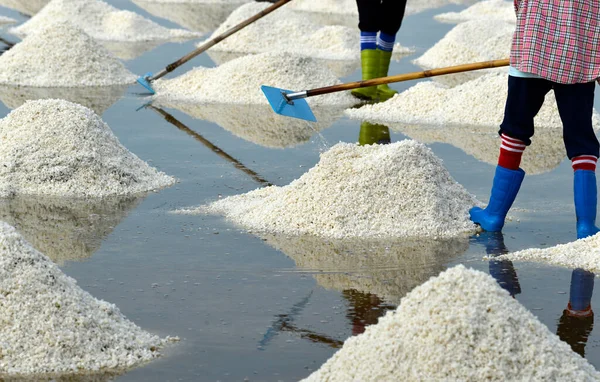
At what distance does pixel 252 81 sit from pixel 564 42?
410 centimetres

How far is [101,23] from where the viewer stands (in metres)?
12.4

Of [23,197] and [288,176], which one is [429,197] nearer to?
[288,176]

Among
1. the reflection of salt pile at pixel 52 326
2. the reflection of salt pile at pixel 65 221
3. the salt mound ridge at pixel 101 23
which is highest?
the reflection of salt pile at pixel 52 326

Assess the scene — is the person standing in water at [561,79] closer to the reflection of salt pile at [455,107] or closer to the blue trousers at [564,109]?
the blue trousers at [564,109]

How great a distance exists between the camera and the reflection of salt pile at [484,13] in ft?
47.6

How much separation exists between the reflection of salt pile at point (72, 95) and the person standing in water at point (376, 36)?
1883 mm

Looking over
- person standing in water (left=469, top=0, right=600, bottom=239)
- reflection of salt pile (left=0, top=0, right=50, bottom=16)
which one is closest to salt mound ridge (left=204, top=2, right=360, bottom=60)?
reflection of salt pile (left=0, top=0, right=50, bottom=16)

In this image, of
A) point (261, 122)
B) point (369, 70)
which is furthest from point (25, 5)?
point (261, 122)

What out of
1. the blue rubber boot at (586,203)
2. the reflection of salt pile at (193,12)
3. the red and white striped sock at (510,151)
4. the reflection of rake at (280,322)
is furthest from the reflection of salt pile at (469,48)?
the reflection of rake at (280,322)

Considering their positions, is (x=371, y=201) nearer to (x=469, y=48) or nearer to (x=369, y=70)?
(x=369, y=70)

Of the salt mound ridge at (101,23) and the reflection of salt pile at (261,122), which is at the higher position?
the reflection of salt pile at (261,122)

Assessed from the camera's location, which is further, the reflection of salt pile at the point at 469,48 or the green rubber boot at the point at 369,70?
the reflection of salt pile at the point at 469,48

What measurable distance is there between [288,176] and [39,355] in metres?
2.91

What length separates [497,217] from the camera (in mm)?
4875
